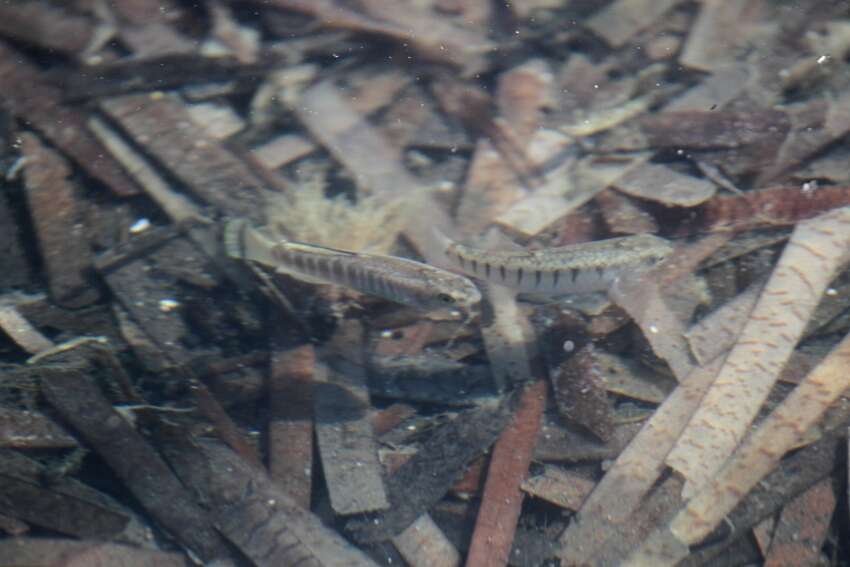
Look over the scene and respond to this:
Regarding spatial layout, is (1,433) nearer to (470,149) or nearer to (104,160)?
(104,160)

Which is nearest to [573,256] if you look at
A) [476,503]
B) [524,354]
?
[524,354]

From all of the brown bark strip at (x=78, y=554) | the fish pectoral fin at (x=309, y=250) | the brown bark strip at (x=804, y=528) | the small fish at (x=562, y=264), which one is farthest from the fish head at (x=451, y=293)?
the brown bark strip at (x=804, y=528)

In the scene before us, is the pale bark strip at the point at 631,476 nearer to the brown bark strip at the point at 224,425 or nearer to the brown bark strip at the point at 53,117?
the brown bark strip at the point at 224,425

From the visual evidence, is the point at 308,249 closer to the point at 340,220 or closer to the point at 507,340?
the point at 340,220

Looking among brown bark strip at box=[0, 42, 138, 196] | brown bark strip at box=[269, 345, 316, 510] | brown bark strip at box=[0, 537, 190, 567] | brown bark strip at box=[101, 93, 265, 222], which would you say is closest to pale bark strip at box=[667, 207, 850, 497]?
brown bark strip at box=[269, 345, 316, 510]

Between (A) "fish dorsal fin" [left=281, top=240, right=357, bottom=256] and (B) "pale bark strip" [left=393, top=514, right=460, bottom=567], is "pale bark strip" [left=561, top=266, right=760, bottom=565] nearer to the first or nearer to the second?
(B) "pale bark strip" [left=393, top=514, right=460, bottom=567]

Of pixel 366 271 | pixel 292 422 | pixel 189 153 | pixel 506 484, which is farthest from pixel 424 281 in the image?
pixel 189 153

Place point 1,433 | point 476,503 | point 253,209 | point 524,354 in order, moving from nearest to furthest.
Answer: point 1,433 < point 476,503 < point 524,354 < point 253,209
